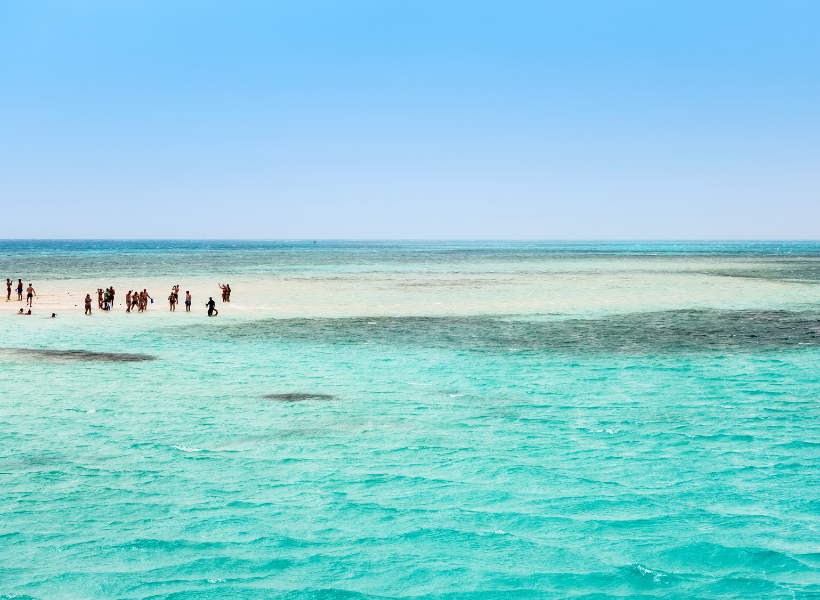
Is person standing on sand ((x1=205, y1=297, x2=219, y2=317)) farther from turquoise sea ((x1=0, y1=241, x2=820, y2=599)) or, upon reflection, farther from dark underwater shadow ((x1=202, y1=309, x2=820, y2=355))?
turquoise sea ((x1=0, y1=241, x2=820, y2=599))

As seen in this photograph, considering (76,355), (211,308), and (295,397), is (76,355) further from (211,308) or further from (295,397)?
(211,308)

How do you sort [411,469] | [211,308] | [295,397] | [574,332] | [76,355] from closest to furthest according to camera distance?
[411,469], [295,397], [76,355], [574,332], [211,308]

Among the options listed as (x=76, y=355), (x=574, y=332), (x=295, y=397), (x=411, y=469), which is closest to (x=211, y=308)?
(x=76, y=355)

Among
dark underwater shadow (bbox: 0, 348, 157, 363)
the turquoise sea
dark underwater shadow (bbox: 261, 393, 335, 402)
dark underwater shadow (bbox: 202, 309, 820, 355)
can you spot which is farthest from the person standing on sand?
dark underwater shadow (bbox: 261, 393, 335, 402)

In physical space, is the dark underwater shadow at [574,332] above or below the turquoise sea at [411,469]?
above

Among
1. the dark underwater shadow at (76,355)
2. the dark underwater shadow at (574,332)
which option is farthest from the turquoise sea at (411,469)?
the dark underwater shadow at (574,332)

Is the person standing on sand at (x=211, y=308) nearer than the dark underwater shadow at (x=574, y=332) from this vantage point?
No

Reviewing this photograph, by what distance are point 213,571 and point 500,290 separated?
211 feet

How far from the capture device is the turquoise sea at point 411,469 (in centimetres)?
1273

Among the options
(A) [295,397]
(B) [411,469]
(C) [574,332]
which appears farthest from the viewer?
(C) [574,332]

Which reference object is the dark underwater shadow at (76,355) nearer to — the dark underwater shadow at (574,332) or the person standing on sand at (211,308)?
the dark underwater shadow at (574,332)

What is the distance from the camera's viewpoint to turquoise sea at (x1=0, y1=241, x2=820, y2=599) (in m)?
12.7

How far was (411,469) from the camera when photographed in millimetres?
17547

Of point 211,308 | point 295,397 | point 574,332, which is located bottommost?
point 295,397
